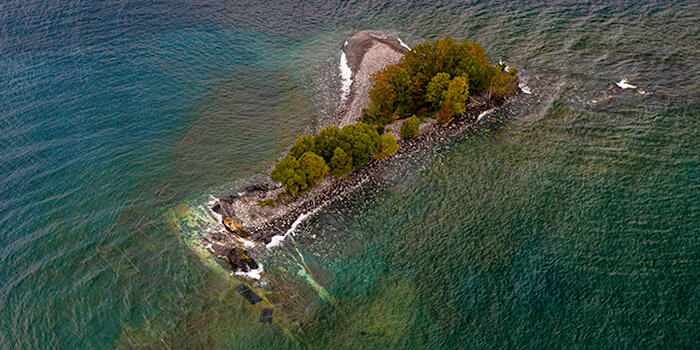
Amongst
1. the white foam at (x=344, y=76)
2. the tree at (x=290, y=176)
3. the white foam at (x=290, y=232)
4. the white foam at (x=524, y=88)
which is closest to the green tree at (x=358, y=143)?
the tree at (x=290, y=176)

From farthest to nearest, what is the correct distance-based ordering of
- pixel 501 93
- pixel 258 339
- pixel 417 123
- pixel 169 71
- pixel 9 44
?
1. pixel 9 44
2. pixel 169 71
3. pixel 501 93
4. pixel 417 123
5. pixel 258 339

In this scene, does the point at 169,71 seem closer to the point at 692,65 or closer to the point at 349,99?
the point at 349,99

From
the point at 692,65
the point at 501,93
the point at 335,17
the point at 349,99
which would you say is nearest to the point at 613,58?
the point at 692,65

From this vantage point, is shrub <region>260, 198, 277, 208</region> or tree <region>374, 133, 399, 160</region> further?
tree <region>374, 133, 399, 160</region>

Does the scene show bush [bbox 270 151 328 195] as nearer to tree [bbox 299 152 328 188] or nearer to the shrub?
tree [bbox 299 152 328 188]

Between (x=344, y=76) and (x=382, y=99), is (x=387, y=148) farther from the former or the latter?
(x=344, y=76)

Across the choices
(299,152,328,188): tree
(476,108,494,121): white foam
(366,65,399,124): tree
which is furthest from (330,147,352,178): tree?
(476,108,494,121): white foam
